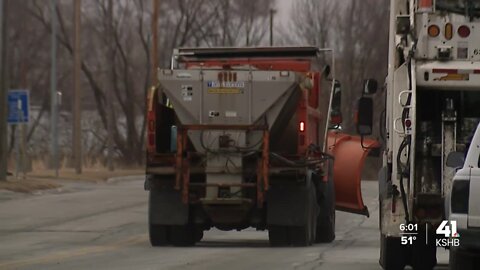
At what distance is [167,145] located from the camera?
18406 mm

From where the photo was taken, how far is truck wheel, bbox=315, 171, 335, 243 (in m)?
19.6

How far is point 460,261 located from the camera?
1055 centimetres

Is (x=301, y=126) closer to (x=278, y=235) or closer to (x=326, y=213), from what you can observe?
(x=278, y=235)

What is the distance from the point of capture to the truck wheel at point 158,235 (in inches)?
716

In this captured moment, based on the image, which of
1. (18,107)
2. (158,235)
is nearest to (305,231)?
(158,235)

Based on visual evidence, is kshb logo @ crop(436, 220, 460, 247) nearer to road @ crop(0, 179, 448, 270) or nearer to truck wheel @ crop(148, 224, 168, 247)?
road @ crop(0, 179, 448, 270)

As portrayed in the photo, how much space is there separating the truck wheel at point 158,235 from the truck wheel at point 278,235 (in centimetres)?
176

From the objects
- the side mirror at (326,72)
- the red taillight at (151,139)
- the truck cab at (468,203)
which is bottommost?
the truck cab at (468,203)

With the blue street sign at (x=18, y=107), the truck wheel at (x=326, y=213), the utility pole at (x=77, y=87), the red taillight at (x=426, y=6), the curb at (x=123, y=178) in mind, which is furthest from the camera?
the curb at (x=123, y=178)

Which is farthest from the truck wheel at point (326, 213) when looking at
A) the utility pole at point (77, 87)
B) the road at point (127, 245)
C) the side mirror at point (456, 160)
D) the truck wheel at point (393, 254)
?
the utility pole at point (77, 87)

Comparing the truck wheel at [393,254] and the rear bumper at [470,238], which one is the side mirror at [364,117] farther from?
the rear bumper at [470,238]

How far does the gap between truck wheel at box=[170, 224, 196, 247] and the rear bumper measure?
8637 mm

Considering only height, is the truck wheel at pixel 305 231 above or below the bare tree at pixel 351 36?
below

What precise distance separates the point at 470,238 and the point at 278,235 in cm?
831
